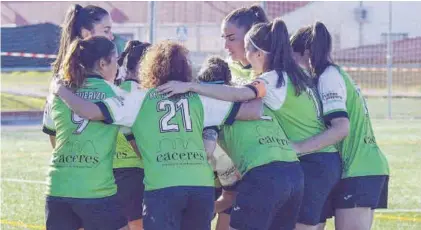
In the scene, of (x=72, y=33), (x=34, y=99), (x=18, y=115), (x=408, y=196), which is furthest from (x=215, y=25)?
(x=72, y=33)

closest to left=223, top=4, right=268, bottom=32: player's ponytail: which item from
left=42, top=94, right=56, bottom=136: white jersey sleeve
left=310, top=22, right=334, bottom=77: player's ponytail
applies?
left=310, top=22, right=334, bottom=77: player's ponytail

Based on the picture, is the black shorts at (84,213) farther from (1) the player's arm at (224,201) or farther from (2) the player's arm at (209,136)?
(1) the player's arm at (224,201)

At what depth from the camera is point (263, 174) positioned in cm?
577

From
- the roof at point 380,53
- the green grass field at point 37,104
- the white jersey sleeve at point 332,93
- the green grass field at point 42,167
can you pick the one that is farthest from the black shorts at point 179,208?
the roof at point 380,53

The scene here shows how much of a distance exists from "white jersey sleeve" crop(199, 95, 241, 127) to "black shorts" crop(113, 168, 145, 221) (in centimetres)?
105

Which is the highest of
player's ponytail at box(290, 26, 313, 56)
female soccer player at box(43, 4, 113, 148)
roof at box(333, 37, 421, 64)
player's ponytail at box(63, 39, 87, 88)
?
female soccer player at box(43, 4, 113, 148)

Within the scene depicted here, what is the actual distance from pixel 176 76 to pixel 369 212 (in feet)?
5.62

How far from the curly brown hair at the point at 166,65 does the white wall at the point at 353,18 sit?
24687 mm

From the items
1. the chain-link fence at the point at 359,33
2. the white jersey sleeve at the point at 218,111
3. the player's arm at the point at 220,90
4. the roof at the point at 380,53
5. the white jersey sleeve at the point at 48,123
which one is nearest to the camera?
the player's arm at the point at 220,90

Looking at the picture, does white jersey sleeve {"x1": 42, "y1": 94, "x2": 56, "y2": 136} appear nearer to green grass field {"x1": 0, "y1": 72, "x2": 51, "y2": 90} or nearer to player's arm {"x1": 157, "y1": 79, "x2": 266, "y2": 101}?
player's arm {"x1": 157, "y1": 79, "x2": 266, "y2": 101}

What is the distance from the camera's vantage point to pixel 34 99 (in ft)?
88.3

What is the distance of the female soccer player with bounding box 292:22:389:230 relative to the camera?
250 inches

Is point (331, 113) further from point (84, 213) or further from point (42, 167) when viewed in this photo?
point (42, 167)

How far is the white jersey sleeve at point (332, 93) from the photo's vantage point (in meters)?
6.18
